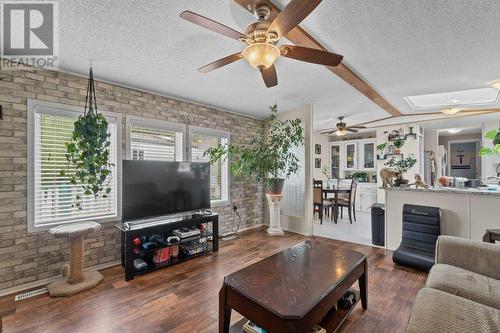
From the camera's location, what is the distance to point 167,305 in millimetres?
2119

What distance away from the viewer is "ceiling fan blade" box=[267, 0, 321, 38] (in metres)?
1.29

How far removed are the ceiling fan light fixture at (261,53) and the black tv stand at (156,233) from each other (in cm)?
224

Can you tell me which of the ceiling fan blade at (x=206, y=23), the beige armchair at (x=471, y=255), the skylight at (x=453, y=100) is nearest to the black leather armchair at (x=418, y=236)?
the beige armchair at (x=471, y=255)

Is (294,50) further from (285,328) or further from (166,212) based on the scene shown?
(166,212)

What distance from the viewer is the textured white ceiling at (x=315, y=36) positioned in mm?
1724

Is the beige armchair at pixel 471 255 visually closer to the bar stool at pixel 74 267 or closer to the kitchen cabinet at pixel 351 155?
the bar stool at pixel 74 267

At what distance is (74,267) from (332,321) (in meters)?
2.57

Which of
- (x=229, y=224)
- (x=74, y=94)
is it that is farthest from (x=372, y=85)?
(x=74, y=94)

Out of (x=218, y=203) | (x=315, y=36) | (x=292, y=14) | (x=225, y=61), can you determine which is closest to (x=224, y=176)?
(x=218, y=203)

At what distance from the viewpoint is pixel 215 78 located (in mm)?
2986

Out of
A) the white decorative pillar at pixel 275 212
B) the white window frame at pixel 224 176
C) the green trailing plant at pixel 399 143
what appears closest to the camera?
the white window frame at pixel 224 176

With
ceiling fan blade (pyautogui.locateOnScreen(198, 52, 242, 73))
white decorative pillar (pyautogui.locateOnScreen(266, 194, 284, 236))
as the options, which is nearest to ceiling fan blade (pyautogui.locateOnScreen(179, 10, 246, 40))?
ceiling fan blade (pyautogui.locateOnScreen(198, 52, 242, 73))

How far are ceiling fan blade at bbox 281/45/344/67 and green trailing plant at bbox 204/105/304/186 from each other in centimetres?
224

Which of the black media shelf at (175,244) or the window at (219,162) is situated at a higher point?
the window at (219,162)
